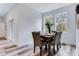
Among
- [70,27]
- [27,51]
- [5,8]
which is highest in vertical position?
[5,8]

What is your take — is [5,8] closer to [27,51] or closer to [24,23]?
[24,23]

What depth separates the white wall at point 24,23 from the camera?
232cm

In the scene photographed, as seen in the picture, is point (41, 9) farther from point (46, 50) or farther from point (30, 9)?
point (46, 50)

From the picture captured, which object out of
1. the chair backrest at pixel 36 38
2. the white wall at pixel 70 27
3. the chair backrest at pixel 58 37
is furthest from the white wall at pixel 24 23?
the white wall at pixel 70 27

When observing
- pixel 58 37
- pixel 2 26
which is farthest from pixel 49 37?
pixel 2 26

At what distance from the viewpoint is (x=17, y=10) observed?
2324mm

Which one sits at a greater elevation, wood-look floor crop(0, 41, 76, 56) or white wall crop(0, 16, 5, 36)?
white wall crop(0, 16, 5, 36)

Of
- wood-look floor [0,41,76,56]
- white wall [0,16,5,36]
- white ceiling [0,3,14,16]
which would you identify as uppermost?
white ceiling [0,3,14,16]

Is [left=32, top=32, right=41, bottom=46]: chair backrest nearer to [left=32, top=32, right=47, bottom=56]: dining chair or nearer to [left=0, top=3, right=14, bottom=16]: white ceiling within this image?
[left=32, top=32, right=47, bottom=56]: dining chair

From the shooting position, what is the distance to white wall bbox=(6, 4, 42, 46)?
232 cm

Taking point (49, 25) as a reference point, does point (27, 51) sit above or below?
below

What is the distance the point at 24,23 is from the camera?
2.33 m

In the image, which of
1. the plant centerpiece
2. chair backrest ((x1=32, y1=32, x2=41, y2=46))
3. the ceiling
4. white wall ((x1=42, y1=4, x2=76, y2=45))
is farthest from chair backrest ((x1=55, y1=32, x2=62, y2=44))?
the ceiling

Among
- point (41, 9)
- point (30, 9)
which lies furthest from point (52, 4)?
point (30, 9)
